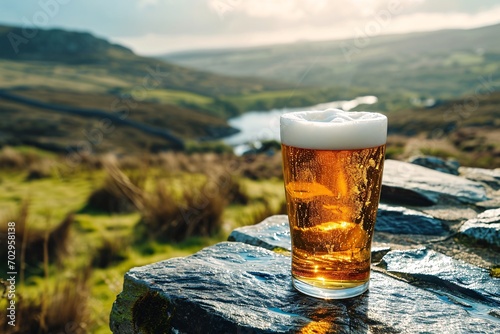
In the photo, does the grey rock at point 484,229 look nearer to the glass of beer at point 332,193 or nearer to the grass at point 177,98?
the glass of beer at point 332,193

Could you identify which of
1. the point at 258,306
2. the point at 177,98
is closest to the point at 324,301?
the point at 258,306

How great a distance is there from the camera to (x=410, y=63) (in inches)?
5458

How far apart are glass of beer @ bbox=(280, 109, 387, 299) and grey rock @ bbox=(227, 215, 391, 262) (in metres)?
0.41

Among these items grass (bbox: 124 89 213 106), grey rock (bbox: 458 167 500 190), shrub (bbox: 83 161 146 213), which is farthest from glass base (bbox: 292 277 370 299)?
grass (bbox: 124 89 213 106)

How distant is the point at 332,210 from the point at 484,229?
1.09 m

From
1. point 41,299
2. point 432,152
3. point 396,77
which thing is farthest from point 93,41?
point 41,299

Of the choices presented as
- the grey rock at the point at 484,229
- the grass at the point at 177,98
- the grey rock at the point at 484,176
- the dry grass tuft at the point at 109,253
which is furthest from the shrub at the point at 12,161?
the grass at the point at 177,98

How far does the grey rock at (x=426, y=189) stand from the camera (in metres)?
2.79

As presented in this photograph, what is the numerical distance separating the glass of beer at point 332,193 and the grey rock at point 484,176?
6.42ft

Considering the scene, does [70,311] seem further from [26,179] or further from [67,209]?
[26,179]

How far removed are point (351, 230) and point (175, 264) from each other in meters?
0.73

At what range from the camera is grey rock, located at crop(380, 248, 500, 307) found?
179 cm

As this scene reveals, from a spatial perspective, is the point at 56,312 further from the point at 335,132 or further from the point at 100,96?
the point at 100,96

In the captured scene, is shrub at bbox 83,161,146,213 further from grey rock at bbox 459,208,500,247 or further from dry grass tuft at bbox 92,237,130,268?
grey rock at bbox 459,208,500,247
